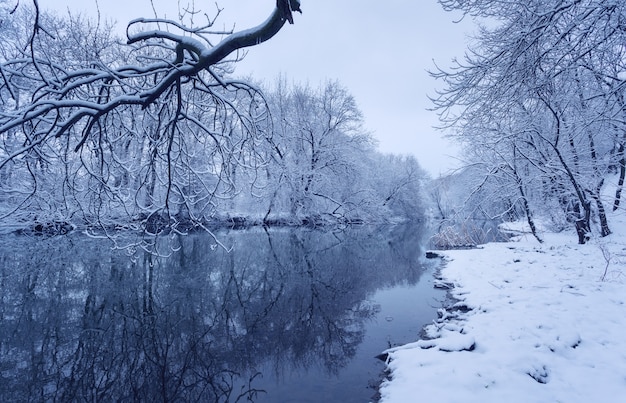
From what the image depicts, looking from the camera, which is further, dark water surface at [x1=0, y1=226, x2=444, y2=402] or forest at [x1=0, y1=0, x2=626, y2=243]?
dark water surface at [x1=0, y1=226, x2=444, y2=402]

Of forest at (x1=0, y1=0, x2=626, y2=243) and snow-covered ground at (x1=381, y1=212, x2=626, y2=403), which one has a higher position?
forest at (x1=0, y1=0, x2=626, y2=243)

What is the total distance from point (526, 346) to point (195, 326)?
A: 14.5 feet

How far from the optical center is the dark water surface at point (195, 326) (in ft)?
11.3

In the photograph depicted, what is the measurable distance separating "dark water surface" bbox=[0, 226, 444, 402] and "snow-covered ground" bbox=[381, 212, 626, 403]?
584mm

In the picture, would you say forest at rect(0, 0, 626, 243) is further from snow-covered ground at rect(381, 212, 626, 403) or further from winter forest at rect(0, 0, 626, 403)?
snow-covered ground at rect(381, 212, 626, 403)

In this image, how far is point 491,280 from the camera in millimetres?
6910

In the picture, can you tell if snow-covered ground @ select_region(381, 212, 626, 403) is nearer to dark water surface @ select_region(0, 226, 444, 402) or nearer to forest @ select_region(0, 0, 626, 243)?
dark water surface @ select_region(0, 226, 444, 402)

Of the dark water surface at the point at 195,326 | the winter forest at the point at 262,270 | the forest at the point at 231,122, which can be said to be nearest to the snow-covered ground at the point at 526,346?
the winter forest at the point at 262,270

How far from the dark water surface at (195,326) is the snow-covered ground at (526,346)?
0.58 m

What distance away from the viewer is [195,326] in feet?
16.1

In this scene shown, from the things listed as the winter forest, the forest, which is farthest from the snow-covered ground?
the forest

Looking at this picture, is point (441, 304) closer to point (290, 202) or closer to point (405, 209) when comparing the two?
point (290, 202)

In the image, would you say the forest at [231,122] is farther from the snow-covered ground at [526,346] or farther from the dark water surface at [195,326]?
the snow-covered ground at [526,346]

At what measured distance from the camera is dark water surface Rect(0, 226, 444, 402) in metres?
3.43
